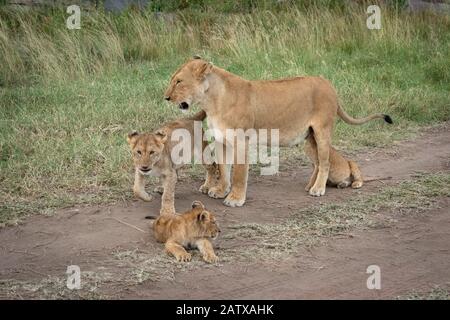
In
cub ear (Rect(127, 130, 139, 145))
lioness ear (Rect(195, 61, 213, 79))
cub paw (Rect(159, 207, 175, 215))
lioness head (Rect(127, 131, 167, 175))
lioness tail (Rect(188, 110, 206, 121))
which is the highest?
lioness ear (Rect(195, 61, 213, 79))

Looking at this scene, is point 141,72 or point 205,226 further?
point 141,72

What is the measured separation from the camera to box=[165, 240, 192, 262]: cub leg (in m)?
5.05

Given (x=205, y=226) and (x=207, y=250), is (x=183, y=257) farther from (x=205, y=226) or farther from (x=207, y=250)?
(x=205, y=226)

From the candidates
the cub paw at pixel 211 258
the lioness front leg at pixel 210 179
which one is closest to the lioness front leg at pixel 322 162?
the lioness front leg at pixel 210 179

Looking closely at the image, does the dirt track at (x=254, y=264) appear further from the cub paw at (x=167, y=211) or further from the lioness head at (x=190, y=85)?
the lioness head at (x=190, y=85)

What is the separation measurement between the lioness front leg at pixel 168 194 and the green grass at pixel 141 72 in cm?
49

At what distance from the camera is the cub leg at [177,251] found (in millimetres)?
5047

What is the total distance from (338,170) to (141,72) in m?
4.48

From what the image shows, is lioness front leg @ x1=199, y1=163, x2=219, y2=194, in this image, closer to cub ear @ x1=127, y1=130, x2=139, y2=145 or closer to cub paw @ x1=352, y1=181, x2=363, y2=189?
cub ear @ x1=127, y1=130, x2=139, y2=145

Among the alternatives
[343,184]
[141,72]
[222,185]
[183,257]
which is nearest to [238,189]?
[222,185]

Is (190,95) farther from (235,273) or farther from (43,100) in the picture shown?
(43,100)

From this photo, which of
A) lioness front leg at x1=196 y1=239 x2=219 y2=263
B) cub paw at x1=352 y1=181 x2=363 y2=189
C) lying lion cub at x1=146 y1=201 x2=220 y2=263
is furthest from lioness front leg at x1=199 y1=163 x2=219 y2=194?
lioness front leg at x1=196 y1=239 x2=219 y2=263

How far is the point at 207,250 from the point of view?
5129mm

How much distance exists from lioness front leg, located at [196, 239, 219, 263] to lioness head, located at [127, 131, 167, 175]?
1.00 metres
